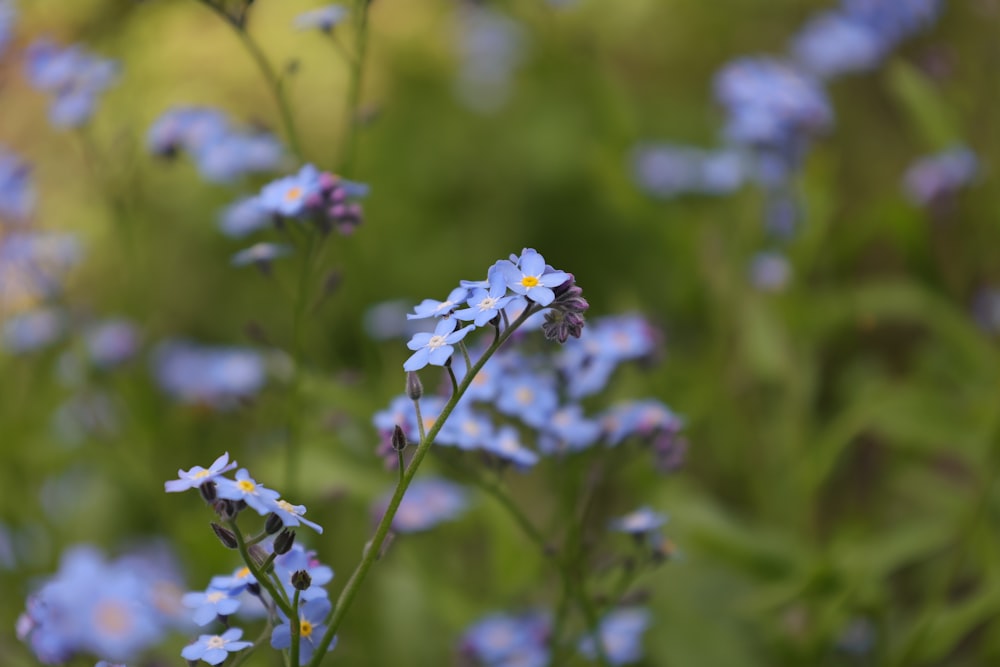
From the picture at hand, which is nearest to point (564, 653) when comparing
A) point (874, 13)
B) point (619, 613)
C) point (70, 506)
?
point (619, 613)

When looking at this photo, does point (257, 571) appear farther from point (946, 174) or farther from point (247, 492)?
point (946, 174)

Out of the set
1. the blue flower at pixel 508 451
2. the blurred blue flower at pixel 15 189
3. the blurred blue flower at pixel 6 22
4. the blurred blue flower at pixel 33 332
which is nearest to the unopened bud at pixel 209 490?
the blue flower at pixel 508 451

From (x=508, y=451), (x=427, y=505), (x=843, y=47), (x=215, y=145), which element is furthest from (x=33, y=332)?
(x=843, y=47)

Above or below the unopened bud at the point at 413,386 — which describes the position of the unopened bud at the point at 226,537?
below

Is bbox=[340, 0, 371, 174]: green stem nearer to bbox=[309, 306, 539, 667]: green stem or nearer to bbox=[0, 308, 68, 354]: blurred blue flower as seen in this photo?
bbox=[309, 306, 539, 667]: green stem

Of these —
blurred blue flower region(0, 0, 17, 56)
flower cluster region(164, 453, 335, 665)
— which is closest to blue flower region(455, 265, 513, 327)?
flower cluster region(164, 453, 335, 665)

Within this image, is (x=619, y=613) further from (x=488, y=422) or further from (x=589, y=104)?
(x=589, y=104)

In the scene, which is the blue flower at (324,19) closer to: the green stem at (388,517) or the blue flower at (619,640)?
the green stem at (388,517)
